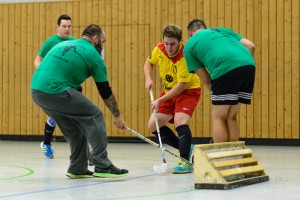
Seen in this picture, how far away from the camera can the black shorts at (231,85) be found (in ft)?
19.8

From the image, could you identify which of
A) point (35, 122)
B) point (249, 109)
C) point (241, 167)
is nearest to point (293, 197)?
point (241, 167)

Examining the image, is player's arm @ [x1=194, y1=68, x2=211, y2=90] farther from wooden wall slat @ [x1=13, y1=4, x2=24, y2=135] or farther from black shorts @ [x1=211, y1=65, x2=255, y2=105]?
wooden wall slat @ [x1=13, y1=4, x2=24, y2=135]

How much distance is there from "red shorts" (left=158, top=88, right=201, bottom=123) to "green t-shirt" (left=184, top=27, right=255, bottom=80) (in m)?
1.03

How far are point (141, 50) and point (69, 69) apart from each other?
728 centimetres

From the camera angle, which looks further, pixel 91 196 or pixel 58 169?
pixel 58 169

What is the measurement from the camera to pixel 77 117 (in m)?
6.08

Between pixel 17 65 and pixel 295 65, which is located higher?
pixel 295 65

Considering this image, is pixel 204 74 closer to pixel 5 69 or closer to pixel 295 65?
pixel 295 65

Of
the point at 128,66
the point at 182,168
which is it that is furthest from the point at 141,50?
the point at 182,168

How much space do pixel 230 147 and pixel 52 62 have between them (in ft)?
6.00

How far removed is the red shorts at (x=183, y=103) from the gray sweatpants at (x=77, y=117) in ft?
4.40

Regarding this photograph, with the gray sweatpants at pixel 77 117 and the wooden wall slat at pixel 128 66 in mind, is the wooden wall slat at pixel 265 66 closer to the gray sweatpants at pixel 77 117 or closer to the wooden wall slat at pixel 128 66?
the wooden wall slat at pixel 128 66

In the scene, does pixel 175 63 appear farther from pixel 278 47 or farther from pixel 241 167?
pixel 278 47

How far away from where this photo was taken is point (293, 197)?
16.2 ft
